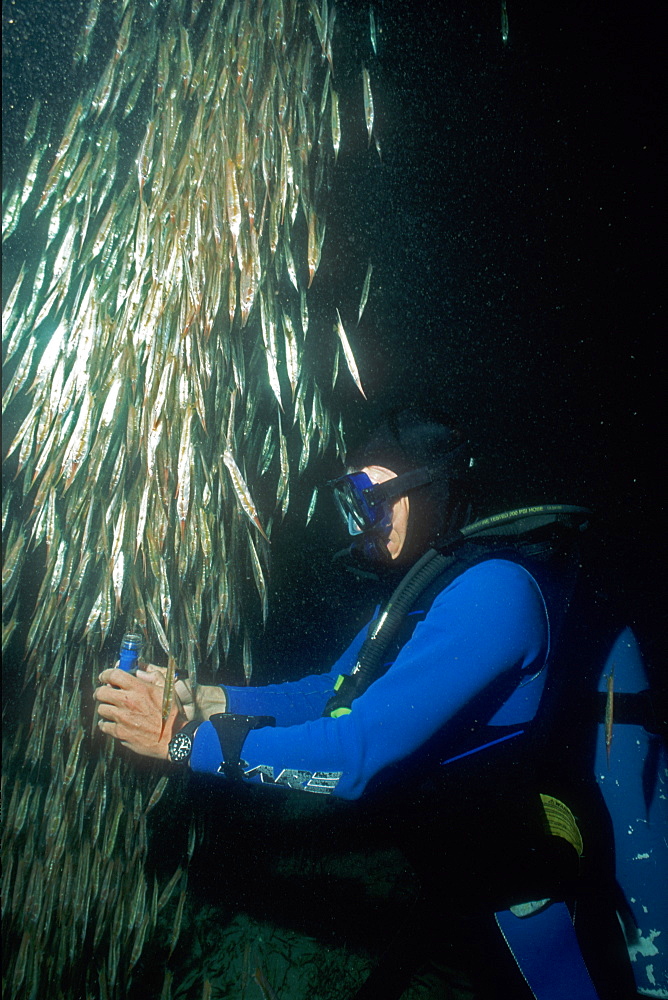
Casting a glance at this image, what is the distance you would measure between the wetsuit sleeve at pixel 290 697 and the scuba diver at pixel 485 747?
29cm

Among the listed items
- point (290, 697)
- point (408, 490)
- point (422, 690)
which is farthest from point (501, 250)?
point (290, 697)

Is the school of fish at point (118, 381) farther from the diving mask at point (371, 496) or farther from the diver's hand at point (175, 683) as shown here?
the diving mask at point (371, 496)

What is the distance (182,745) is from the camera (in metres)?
0.98

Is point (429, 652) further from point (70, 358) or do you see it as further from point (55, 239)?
point (55, 239)

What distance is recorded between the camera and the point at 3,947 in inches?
45.4

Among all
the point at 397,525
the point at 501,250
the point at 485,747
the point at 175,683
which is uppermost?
the point at 501,250

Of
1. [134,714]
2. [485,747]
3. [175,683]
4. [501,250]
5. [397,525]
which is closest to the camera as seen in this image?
[485,747]

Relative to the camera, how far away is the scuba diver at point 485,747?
2.74 feet

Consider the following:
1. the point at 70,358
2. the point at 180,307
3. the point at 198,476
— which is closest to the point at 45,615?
the point at 198,476

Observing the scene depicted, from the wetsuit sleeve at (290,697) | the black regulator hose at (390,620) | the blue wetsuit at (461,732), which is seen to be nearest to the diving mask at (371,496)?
the black regulator hose at (390,620)

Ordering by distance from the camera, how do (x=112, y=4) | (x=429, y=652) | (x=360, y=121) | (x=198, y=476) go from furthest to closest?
(x=360, y=121)
(x=198, y=476)
(x=112, y=4)
(x=429, y=652)

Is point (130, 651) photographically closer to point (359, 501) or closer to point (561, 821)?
point (359, 501)

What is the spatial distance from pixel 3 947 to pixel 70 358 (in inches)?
66.4

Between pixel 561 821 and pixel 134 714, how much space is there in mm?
1027
